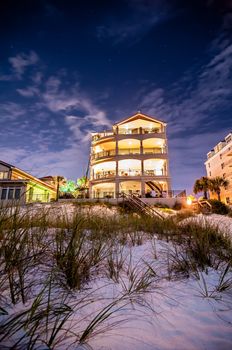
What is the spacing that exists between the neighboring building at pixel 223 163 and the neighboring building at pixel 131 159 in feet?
59.3

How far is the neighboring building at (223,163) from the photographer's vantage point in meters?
36.4

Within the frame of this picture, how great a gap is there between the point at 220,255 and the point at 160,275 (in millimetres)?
1201

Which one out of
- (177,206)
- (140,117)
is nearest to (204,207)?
(177,206)

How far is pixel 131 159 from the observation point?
1101 inches

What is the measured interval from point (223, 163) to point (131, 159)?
25376mm

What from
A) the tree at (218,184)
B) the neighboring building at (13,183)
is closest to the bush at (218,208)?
the neighboring building at (13,183)

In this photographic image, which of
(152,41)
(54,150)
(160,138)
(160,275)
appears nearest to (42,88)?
(152,41)

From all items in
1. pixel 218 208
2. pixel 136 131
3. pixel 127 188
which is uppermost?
pixel 136 131

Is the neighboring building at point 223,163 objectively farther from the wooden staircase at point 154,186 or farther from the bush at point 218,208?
the bush at point 218,208

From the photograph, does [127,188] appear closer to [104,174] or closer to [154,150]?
[104,174]

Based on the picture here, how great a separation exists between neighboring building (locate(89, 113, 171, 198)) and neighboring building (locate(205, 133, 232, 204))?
59.3ft

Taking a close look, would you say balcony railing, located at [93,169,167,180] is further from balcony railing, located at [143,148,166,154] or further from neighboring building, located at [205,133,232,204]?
neighboring building, located at [205,133,232,204]

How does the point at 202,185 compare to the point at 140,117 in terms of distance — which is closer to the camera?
the point at 140,117

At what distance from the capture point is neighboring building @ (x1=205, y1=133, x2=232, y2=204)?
3641 cm
